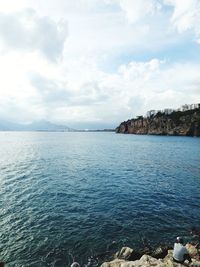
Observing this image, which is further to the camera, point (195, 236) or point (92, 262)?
point (195, 236)

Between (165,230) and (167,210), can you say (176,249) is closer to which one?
(165,230)

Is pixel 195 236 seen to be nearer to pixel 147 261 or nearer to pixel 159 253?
pixel 159 253

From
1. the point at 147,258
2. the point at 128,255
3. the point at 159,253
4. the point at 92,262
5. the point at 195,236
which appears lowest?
the point at 92,262

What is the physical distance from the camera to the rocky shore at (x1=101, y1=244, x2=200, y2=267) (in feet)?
62.3

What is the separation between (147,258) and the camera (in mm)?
20000

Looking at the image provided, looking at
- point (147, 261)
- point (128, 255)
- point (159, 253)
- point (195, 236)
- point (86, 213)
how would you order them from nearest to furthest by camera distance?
point (147, 261) → point (128, 255) → point (159, 253) → point (195, 236) → point (86, 213)

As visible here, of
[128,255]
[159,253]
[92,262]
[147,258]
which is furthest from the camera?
[159,253]

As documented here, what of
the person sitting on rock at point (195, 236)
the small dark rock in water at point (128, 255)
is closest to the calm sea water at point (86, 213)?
the person sitting on rock at point (195, 236)

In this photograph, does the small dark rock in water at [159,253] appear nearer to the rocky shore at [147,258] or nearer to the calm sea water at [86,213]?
the rocky shore at [147,258]

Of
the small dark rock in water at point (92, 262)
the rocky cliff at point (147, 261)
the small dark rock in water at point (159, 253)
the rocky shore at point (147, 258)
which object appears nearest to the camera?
the rocky cliff at point (147, 261)

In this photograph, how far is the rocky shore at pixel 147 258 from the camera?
747 inches

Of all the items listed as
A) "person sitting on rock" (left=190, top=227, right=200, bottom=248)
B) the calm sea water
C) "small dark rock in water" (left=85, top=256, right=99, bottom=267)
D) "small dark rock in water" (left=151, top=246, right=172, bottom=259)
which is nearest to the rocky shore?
"small dark rock in water" (left=151, top=246, right=172, bottom=259)

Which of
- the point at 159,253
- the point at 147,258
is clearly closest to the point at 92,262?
the point at 147,258

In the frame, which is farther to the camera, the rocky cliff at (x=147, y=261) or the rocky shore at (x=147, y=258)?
the rocky shore at (x=147, y=258)
